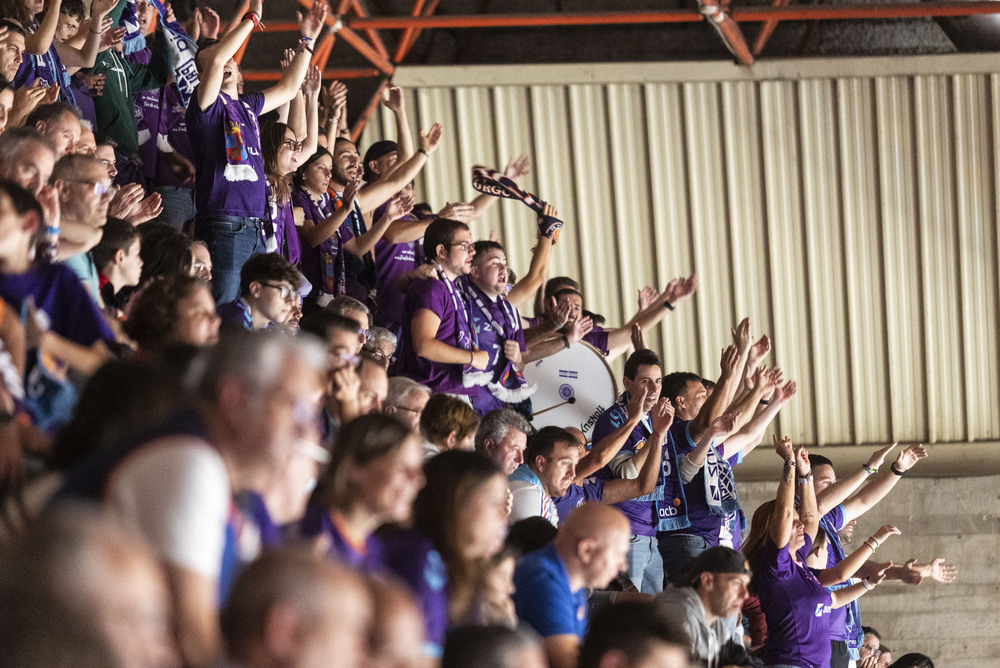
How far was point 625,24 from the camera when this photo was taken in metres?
9.73

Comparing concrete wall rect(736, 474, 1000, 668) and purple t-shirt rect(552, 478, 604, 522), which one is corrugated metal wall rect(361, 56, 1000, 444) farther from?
purple t-shirt rect(552, 478, 604, 522)

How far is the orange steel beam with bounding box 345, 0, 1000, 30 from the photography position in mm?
8312

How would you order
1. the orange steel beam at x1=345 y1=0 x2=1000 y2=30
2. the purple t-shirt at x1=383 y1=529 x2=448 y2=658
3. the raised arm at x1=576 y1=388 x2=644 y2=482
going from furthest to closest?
the orange steel beam at x1=345 y1=0 x2=1000 y2=30, the raised arm at x1=576 y1=388 x2=644 y2=482, the purple t-shirt at x1=383 y1=529 x2=448 y2=658

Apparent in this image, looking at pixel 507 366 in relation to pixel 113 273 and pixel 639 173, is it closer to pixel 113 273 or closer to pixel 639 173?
pixel 113 273

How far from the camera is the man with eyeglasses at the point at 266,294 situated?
12.8 feet

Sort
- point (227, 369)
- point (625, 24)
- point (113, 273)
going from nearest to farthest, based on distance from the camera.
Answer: point (227, 369), point (113, 273), point (625, 24)

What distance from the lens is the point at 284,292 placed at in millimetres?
3916

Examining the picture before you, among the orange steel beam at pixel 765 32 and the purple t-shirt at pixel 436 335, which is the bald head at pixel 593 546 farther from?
the orange steel beam at pixel 765 32

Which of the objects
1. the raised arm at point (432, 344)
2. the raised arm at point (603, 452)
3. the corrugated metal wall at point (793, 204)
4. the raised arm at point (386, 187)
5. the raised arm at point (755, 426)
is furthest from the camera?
the corrugated metal wall at point (793, 204)

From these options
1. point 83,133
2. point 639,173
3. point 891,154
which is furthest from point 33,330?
point 891,154

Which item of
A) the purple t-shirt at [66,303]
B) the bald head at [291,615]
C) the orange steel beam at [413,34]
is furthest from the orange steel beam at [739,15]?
the bald head at [291,615]

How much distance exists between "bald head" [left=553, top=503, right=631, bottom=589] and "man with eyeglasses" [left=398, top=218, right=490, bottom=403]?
6.39 ft

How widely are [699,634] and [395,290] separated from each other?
259cm

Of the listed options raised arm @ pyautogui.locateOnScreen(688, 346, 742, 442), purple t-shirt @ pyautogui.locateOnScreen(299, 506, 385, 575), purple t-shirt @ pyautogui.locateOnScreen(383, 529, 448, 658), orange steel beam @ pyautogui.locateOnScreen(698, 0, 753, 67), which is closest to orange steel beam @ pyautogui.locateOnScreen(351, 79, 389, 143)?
orange steel beam @ pyautogui.locateOnScreen(698, 0, 753, 67)
